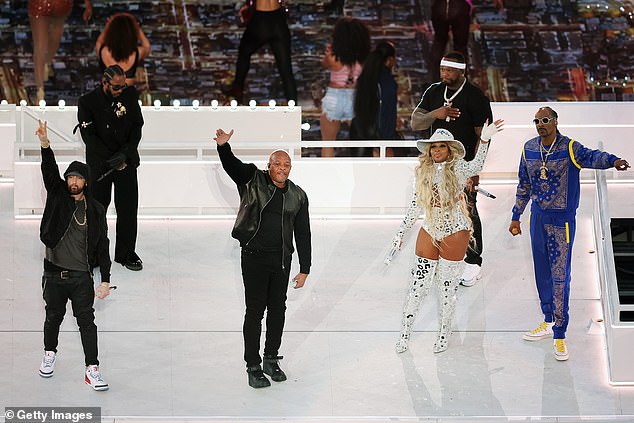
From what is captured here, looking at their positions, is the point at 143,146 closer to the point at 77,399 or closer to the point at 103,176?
the point at 103,176

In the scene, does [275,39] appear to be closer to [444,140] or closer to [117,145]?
[117,145]

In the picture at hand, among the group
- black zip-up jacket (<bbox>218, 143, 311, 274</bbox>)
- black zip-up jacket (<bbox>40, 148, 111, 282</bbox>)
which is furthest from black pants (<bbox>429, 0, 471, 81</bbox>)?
black zip-up jacket (<bbox>40, 148, 111, 282</bbox>)

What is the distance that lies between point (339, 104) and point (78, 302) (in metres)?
4.62

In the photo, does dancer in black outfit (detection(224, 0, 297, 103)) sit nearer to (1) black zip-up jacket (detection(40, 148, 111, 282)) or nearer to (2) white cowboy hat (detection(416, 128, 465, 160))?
(2) white cowboy hat (detection(416, 128, 465, 160))

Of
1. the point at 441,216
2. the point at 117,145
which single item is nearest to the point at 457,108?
the point at 441,216

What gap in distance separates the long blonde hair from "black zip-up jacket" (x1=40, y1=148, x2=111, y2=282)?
2.05 metres

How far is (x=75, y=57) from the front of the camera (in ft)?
55.1

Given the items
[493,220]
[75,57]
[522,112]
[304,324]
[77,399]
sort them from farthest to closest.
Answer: [75,57], [522,112], [493,220], [304,324], [77,399]

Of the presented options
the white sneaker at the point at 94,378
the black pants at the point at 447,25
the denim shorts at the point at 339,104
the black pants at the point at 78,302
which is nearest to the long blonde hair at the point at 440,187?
the black pants at the point at 78,302

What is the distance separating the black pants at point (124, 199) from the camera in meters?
12.4

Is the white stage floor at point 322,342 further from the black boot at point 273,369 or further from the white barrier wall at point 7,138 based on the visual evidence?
the white barrier wall at point 7,138

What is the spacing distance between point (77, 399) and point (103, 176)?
7.25ft

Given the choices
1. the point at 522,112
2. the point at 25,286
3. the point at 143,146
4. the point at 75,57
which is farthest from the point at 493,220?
the point at 75,57

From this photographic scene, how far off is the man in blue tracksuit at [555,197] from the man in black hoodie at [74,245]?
2805mm
